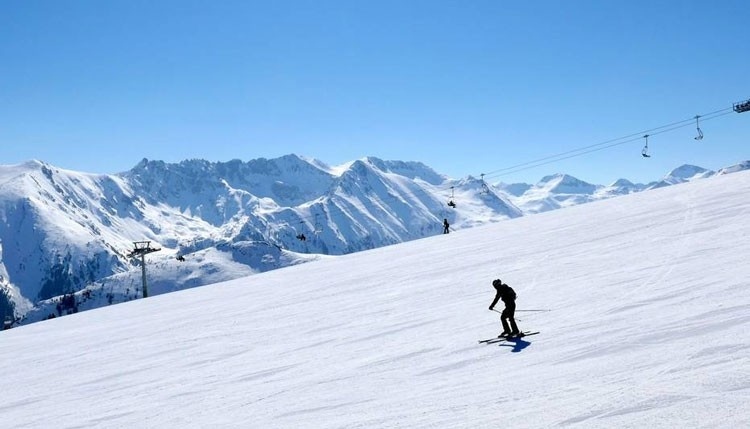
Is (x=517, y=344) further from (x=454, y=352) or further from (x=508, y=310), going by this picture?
(x=454, y=352)

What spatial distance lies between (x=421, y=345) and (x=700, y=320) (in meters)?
6.50

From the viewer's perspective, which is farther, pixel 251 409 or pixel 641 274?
pixel 641 274

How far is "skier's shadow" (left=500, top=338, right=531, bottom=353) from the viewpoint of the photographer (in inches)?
524

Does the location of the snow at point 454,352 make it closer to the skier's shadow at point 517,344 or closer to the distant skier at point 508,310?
the skier's shadow at point 517,344

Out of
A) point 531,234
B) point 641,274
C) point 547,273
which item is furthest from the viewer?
point 531,234

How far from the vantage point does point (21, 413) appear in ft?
50.3

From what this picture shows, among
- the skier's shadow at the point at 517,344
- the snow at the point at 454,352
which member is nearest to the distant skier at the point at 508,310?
the skier's shadow at the point at 517,344

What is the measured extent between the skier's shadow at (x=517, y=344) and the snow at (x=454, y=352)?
0.23ft

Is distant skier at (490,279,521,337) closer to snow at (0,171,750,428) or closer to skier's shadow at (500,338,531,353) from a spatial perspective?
skier's shadow at (500,338,531,353)

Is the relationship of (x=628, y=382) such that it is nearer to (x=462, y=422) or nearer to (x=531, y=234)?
(x=462, y=422)

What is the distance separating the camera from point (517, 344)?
13.7 metres

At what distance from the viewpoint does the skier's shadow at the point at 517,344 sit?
13300mm

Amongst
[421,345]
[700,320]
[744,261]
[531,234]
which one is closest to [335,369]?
[421,345]

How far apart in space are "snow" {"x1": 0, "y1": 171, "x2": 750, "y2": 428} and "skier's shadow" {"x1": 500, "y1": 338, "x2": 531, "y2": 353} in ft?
0.23
